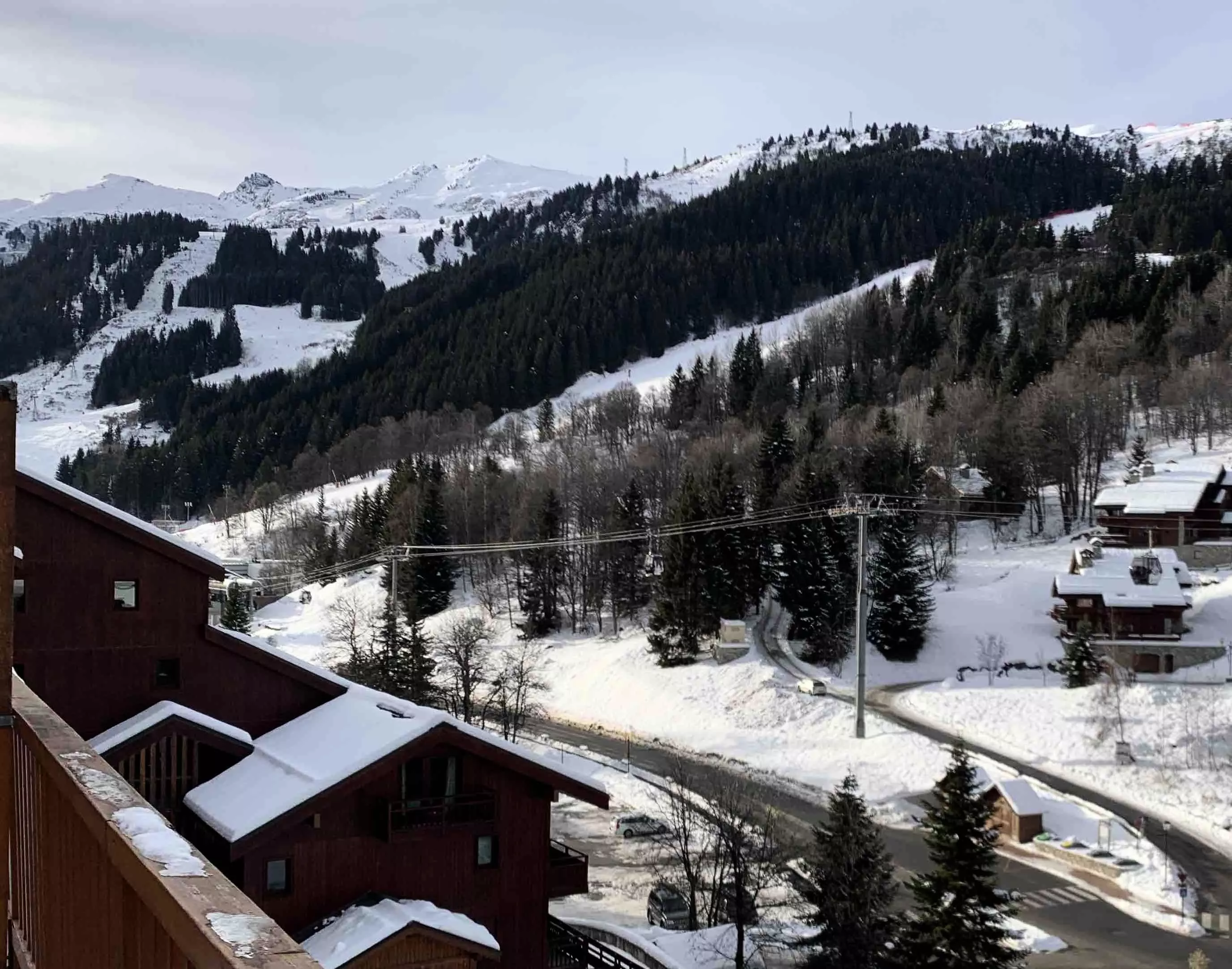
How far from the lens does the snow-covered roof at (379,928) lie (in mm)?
12922

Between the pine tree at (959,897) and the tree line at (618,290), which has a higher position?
the tree line at (618,290)

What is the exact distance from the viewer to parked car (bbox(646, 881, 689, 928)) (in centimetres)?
2459

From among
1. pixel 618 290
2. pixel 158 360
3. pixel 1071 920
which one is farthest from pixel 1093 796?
pixel 158 360

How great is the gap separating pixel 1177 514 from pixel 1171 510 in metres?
0.40

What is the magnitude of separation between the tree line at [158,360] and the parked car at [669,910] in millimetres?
157220

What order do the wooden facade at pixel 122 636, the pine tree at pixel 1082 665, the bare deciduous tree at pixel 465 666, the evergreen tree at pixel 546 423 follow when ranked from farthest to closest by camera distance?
the evergreen tree at pixel 546 423 → the pine tree at pixel 1082 665 → the bare deciduous tree at pixel 465 666 → the wooden facade at pixel 122 636

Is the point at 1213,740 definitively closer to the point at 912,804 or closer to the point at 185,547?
the point at 912,804

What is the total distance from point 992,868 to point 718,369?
7921cm

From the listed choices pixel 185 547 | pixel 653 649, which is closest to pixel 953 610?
pixel 653 649

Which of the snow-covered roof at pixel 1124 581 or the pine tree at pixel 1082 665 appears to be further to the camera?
the snow-covered roof at pixel 1124 581

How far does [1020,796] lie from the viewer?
30703mm

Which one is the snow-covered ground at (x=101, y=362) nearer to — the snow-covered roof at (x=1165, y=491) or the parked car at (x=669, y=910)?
the snow-covered roof at (x=1165, y=491)

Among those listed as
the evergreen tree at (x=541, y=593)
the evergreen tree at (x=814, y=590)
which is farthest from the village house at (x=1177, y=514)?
the evergreen tree at (x=541, y=593)

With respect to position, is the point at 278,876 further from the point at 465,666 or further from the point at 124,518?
the point at 465,666
